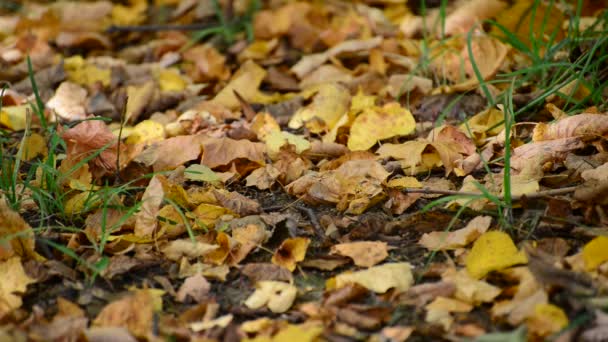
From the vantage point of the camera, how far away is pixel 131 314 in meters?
1.58

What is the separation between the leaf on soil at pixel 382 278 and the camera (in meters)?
1.66

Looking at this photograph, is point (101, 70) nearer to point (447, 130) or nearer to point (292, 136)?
point (292, 136)

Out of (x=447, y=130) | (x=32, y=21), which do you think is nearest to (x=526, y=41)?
(x=447, y=130)

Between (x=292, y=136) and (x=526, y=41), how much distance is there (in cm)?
102

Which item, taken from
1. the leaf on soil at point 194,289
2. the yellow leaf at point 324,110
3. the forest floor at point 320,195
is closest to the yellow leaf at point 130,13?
the forest floor at point 320,195

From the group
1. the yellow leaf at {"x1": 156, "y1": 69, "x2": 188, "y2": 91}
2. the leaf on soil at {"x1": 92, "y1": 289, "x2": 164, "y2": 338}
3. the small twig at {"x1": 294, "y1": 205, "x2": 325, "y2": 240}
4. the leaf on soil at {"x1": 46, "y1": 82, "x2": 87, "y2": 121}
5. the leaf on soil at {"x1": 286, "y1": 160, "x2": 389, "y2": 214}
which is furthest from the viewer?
the yellow leaf at {"x1": 156, "y1": 69, "x2": 188, "y2": 91}

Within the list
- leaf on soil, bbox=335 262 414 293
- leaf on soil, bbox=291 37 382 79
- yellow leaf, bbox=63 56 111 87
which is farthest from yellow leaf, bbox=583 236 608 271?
yellow leaf, bbox=63 56 111 87

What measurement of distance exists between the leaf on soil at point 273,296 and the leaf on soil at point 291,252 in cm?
8

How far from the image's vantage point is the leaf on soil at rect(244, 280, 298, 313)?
1646 millimetres

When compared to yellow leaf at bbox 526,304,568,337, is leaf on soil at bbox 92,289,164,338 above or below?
above

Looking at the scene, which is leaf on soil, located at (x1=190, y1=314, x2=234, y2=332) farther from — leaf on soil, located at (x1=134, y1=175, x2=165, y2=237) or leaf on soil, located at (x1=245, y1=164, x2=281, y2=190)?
leaf on soil, located at (x1=245, y1=164, x2=281, y2=190)

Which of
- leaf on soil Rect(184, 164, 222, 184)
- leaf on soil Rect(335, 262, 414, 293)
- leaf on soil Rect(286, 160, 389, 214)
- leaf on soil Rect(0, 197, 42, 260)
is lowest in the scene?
leaf on soil Rect(286, 160, 389, 214)

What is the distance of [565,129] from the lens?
6.93 feet

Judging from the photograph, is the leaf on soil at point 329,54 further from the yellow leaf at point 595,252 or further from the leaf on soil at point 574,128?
the yellow leaf at point 595,252
